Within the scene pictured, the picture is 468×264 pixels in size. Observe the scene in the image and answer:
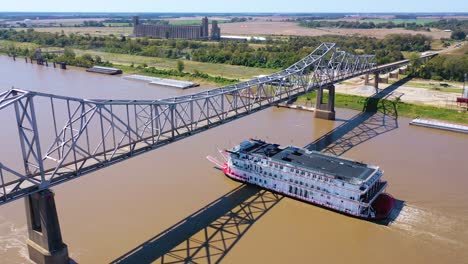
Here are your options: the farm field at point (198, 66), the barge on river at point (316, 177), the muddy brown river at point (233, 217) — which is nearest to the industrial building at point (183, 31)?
the farm field at point (198, 66)

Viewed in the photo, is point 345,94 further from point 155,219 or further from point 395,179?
point 155,219

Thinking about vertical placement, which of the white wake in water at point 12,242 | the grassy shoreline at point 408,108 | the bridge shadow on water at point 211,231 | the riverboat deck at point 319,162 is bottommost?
the bridge shadow on water at point 211,231

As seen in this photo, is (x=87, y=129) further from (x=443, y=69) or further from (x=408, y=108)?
(x=443, y=69)

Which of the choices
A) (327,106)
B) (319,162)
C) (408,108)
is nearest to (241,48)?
(408,108)

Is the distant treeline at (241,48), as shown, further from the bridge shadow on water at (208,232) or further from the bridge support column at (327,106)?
the bridge shadow on water at (208,232)

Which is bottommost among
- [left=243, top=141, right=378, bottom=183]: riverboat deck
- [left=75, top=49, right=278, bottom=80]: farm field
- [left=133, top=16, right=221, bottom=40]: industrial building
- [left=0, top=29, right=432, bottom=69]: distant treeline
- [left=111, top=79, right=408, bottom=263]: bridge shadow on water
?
[left=111, top=79, right=408, bottom=263]: bridge shadow on water

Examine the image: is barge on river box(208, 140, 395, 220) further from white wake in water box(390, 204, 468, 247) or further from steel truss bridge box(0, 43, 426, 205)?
steel truss bridge box(0, 43, 426, 205)

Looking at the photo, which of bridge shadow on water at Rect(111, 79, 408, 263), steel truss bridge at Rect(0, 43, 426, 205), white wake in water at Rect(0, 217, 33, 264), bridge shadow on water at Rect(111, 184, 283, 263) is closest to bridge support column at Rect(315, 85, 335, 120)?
steel truss bridge at Rect(0, 43, 426, 205)
